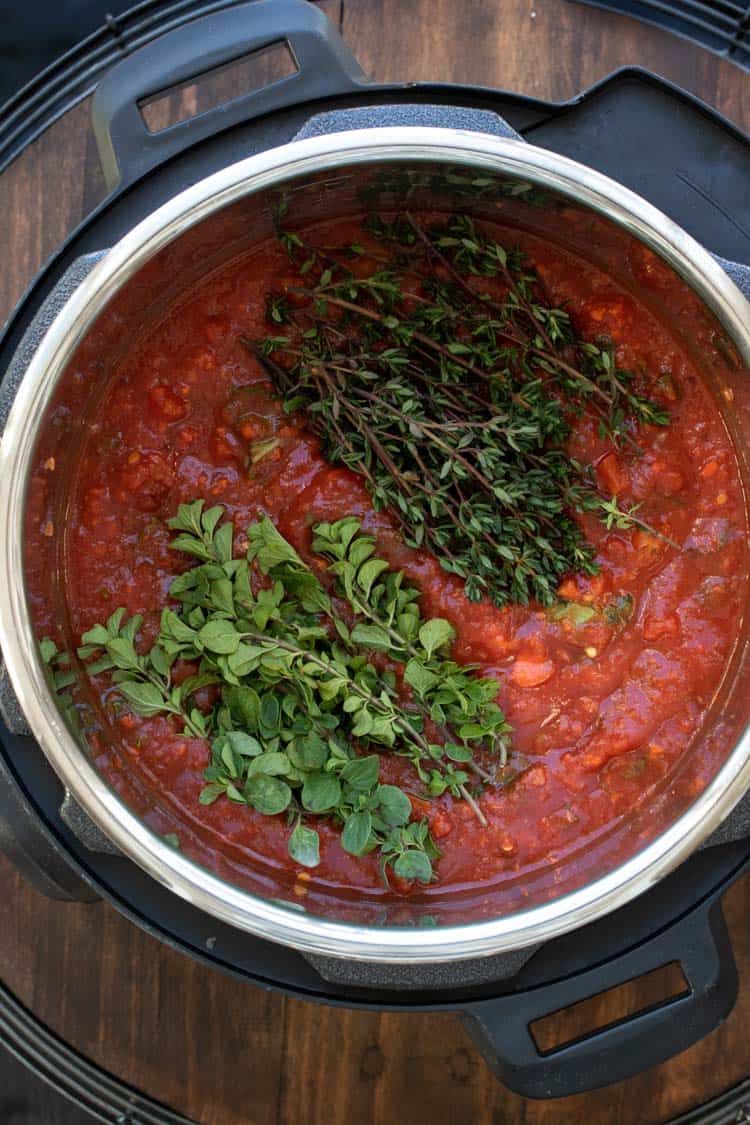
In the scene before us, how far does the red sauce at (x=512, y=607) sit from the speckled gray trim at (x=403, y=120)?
0.59 feet

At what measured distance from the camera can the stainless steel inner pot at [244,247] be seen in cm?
128

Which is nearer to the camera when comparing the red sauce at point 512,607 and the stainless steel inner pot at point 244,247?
the stainless steel inner pot at point 244,247

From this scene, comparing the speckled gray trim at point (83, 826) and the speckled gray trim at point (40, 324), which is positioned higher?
the speckled gray trim at point (40, 324)

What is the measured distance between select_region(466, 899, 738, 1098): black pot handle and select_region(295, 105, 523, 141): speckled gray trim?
1042 millimetres

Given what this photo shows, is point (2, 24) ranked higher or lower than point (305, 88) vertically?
higher

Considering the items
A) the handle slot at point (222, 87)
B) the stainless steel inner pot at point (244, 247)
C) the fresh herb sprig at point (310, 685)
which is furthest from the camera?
the handle slot at point (222, 87)

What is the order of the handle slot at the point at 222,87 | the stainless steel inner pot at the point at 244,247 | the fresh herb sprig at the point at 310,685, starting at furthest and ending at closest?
the handle slot at the point at 222,87, the fresh herb sprig at the point at 310,685, the stainless steel inner pot at the point at 244,247

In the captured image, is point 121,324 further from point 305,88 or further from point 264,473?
point 305,88

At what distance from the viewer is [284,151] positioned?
1271mm

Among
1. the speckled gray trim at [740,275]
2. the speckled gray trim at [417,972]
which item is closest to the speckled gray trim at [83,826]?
the speckled gray trim at [417,972]

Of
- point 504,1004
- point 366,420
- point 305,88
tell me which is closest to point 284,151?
point 305,88

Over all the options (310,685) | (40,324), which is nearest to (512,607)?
(310,685)

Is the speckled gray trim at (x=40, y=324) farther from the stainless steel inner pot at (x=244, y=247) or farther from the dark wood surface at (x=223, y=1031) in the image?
the dark wood surface at (x=223, y=1031)

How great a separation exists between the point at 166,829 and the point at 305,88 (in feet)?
3.24
